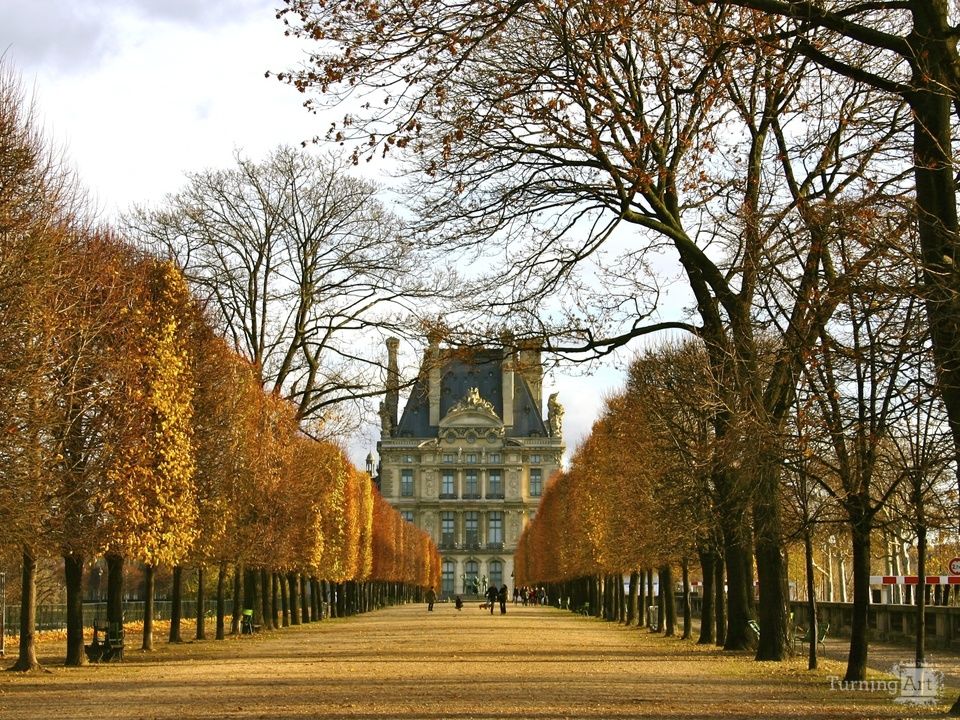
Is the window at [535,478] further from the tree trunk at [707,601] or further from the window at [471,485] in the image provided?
the tree trunk at [707,601]

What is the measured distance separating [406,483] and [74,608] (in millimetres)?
128180

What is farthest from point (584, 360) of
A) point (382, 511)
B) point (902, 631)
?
point (382, 511)

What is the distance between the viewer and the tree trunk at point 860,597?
715 inches

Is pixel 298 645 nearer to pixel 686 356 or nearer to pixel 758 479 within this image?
pixel 686 356

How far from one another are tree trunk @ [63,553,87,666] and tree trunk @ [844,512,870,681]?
40.0 feet

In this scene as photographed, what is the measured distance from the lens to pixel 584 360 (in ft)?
65.2

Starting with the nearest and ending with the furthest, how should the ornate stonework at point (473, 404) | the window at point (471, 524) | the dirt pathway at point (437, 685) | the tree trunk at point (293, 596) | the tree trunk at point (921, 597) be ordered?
the dirt pathway at point (437, 685) < the tree trunk at point (921, 597) < the tree trunk at point (293, 596) < the ornate stonework at point (473, 404) < the window at point (471, 524)

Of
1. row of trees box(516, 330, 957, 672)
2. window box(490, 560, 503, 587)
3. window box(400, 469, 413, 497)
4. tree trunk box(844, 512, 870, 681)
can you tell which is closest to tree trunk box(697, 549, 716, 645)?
row of trees box(516, 330, 957, 672)

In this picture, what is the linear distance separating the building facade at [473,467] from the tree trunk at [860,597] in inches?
4913

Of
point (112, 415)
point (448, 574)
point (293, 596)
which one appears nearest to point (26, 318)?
point (112, 415)

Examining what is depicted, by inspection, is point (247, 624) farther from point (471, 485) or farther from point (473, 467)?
point (471, 485)

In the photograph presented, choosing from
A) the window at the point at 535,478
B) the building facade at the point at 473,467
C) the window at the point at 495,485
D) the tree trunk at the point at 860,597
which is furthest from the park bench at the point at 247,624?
the window at the point at 535,478

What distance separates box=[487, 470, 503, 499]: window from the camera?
147 metres

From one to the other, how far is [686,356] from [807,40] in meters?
16.4
